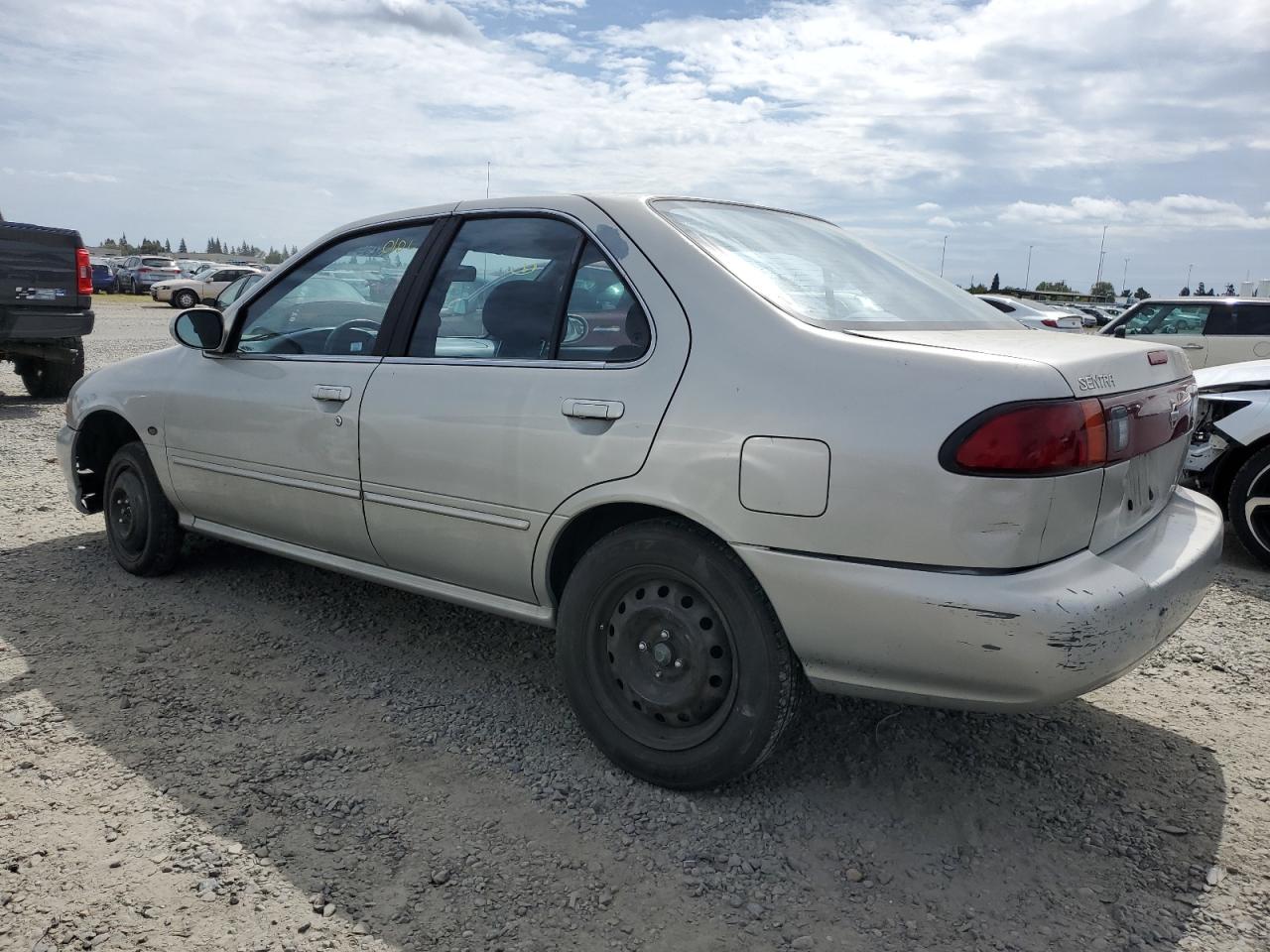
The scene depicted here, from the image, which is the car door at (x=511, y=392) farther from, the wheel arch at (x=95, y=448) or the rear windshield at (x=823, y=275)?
the wheel arch at (x=95, y=448)

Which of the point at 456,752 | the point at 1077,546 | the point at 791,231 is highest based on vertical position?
the point at 791,231

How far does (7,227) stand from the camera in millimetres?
9469

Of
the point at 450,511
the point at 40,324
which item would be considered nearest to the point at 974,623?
the point at 450,511

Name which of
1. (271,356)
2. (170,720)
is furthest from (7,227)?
(170,720)

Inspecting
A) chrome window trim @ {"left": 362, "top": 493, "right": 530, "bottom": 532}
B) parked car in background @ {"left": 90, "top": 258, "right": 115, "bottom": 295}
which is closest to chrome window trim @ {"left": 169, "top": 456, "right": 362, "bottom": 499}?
chrome window trim @ {"left": 362, "top": 493, "right": 530, "bottom": 532}

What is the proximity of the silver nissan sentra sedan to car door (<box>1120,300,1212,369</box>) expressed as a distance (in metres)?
9.27

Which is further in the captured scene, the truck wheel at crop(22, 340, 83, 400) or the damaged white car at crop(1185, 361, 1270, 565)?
the truck wheel at crop(22, 340, 83, 400)

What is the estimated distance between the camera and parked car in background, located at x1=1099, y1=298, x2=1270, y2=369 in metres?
10.9

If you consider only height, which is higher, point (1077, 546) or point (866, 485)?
point (866, 485)

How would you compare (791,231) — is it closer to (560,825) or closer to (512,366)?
(512,366)

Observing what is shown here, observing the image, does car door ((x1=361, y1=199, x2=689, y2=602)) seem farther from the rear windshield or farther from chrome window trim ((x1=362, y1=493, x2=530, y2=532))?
the rear windshield

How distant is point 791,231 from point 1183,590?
65.3 inches

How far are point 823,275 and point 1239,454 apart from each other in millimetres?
3570

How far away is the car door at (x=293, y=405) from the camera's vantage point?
349 centimetres
